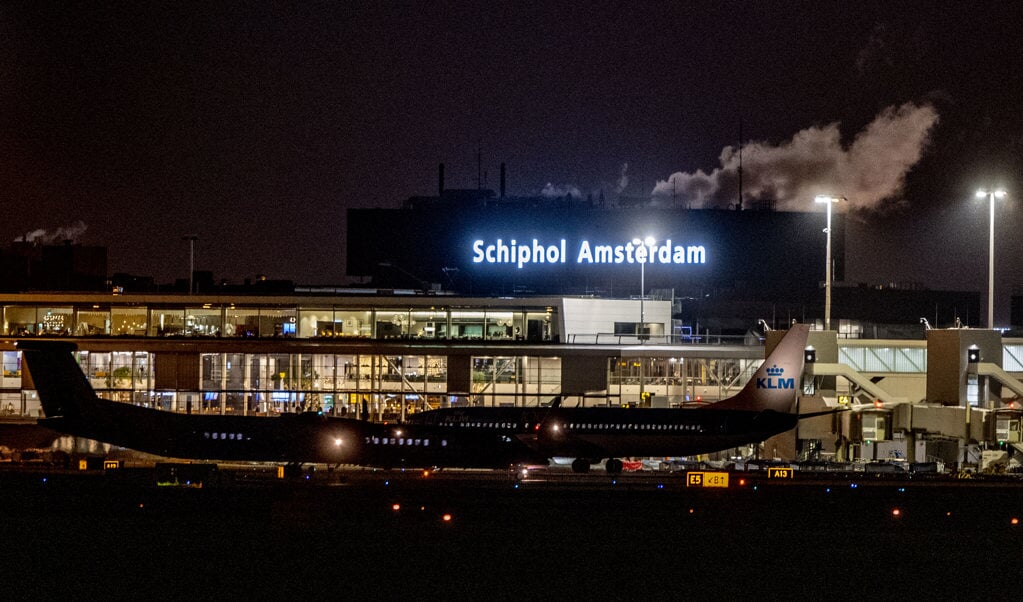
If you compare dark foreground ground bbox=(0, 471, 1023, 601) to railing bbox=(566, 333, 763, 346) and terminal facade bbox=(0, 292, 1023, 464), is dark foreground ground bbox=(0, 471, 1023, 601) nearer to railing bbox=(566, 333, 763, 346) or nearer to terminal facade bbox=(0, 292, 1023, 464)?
terminal facade bbox=(0, 292, 1023, 464)

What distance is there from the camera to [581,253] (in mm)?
109500

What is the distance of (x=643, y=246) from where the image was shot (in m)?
104

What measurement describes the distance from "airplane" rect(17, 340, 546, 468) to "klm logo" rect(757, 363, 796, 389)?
1729 centimetres

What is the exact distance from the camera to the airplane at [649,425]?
6319 centimetres

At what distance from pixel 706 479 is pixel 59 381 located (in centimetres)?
3569

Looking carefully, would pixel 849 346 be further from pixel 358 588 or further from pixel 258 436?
pixel 358 588

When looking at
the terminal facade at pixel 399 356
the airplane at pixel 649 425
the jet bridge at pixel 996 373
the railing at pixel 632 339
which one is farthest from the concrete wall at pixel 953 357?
the railing at pixel 632 339

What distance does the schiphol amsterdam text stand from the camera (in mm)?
109312

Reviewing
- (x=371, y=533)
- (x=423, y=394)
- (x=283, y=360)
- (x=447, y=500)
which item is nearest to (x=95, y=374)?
(x=283, y=360)

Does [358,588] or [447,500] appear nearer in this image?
[358,588]

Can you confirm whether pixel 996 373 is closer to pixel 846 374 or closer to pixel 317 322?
pixel 846 374

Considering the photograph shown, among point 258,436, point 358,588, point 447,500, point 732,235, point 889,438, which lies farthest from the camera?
point 732,235

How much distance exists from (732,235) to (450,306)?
46922mm

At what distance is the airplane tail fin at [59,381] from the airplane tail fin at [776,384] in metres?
38.0
